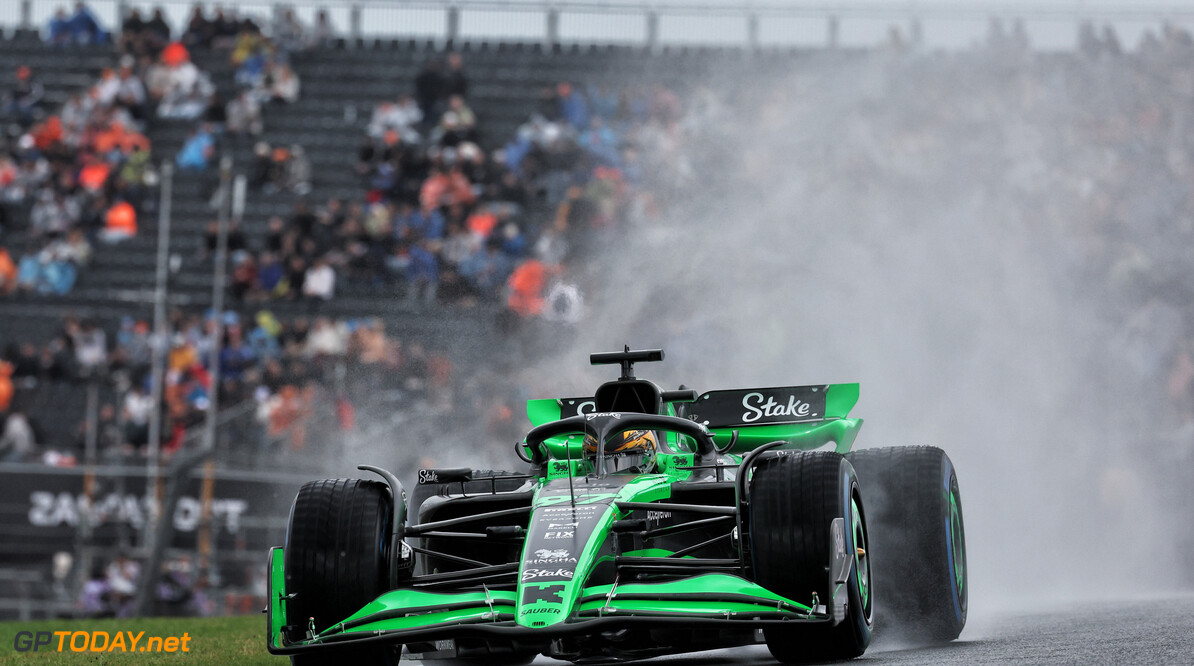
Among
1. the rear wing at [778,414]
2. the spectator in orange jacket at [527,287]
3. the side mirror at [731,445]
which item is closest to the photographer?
the side mirror at [731,445]

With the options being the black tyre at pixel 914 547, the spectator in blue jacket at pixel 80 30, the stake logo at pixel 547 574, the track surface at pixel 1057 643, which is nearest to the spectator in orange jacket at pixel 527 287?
the track surface at pixel 1057 643

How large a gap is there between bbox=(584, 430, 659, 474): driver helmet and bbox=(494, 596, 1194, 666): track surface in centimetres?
105

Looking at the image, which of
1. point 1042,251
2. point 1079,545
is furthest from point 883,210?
point 1079,545

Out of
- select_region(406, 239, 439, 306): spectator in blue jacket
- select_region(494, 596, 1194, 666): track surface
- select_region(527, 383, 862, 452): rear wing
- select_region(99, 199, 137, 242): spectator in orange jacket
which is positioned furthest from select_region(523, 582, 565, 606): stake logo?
select_region(99, 199, 137, 242): spectator in orange jacket

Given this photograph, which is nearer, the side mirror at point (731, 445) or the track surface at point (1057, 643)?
the track surface at point (1057, 643)

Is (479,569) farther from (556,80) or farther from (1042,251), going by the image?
(556,80)

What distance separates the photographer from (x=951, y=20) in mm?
22859

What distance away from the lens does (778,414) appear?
9.89 m

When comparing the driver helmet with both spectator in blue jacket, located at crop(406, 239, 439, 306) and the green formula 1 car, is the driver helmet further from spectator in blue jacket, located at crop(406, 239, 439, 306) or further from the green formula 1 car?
spectator in blue jacket, located at crop(406, 239, 439, 306)

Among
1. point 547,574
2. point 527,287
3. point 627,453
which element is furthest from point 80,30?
point 547,574

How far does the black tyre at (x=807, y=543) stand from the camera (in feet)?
22.5

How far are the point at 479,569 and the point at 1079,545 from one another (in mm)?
9519

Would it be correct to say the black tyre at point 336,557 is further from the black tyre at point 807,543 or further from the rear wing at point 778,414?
the rear wing at point 778,414

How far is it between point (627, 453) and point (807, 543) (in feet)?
5.29
